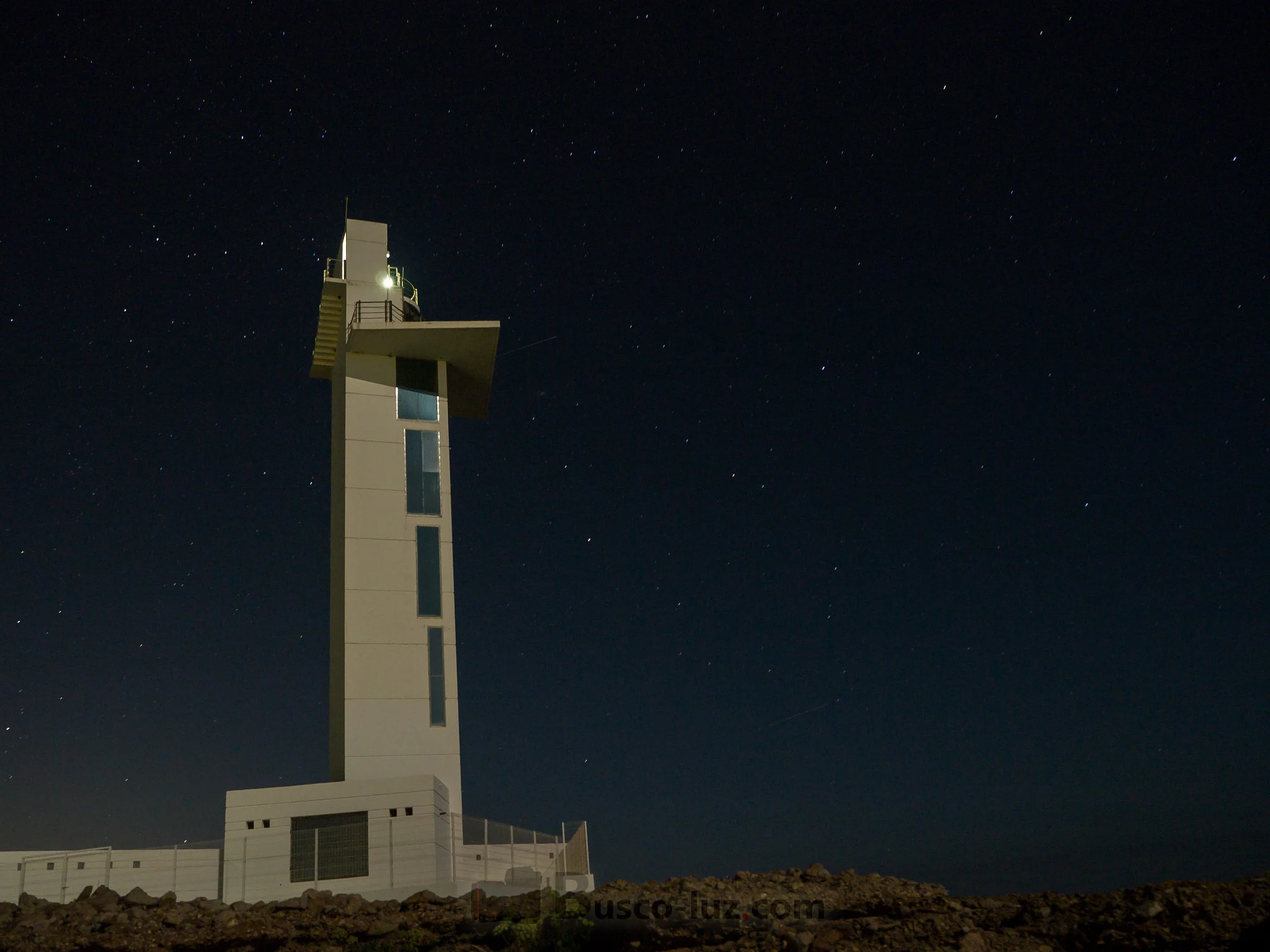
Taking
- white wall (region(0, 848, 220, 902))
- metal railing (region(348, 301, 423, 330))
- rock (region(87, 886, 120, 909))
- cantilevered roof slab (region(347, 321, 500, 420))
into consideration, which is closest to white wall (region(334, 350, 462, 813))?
cantilevered roof slab (region(347, 321, 500, 420))

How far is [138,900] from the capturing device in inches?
738

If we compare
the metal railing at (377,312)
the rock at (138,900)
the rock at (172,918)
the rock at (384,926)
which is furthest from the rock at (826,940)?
the metal railing at (377,312)

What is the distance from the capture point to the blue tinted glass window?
2886 centimetres

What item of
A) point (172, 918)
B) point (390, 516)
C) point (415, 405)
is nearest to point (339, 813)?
point (172, 918)

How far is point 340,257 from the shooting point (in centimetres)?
3166

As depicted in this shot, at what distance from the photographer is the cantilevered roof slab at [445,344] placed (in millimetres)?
28578

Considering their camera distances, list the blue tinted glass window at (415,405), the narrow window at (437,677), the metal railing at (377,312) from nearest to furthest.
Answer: the narrow window at (437,677) < the blue tinted glass window at (415,405) < the metal railing at (377,312)

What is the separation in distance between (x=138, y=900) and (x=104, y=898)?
1.99ft

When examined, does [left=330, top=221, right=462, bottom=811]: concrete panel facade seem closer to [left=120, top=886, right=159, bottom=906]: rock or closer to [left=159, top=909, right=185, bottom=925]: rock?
[left=120, top=886, right=159, bottom=906]: rock

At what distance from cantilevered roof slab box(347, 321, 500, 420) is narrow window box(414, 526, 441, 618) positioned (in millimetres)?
4752

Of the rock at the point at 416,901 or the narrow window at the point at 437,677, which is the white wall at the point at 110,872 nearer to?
the narrow window at the point at 437,677

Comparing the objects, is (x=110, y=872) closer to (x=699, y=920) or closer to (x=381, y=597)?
(x=381, y=597)

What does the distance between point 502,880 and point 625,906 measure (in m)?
10.7

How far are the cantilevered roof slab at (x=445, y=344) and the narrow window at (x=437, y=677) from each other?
753 cm
